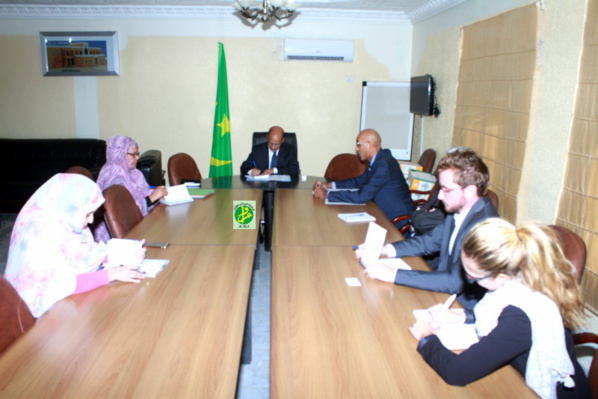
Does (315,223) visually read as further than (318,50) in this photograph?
No

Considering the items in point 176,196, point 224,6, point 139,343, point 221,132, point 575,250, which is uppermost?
point 224,6

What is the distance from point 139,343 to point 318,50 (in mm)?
5431

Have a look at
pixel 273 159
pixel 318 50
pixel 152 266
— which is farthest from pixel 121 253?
pixel 318 50

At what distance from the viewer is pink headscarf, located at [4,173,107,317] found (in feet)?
6.10

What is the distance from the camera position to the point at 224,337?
1626 millimetres

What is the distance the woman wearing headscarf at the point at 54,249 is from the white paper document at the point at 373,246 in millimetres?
1061

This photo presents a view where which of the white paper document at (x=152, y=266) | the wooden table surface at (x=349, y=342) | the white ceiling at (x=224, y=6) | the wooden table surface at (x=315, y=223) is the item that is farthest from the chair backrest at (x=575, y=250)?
the white ceiling at (x=224, y=6)

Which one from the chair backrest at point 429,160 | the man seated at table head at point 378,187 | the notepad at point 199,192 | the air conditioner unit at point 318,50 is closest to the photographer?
the man seated at table head at point 378,187

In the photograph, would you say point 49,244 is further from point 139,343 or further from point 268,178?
point 268,178

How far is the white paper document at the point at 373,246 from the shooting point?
2.18 meters

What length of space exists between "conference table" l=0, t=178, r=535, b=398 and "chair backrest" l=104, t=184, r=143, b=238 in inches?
17.4

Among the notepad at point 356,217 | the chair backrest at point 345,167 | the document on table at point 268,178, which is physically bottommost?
the notepad at point 356,217

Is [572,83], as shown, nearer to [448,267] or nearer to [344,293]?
[448,267]

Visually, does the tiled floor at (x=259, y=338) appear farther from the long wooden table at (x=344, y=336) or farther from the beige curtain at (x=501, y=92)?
the beige curtain at (x=501, y=92)
